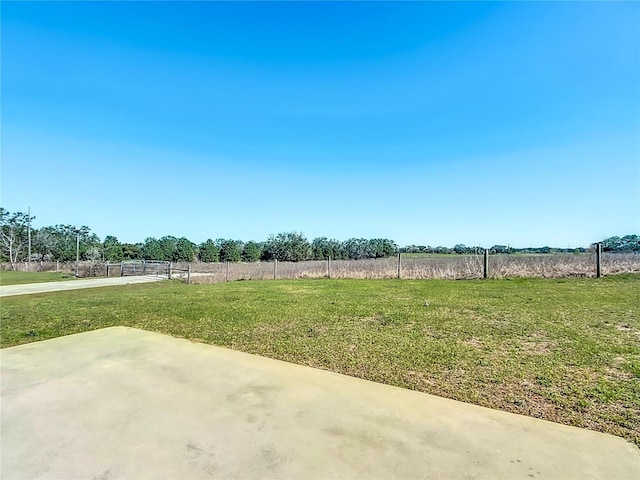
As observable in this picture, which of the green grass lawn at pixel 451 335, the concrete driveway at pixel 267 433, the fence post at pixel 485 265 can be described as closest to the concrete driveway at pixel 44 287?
the green grass lawn at pixel 451 335

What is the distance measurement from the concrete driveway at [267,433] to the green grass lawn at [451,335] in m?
0.32

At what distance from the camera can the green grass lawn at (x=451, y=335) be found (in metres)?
2.30

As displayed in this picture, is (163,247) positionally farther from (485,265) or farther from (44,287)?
(485,265)

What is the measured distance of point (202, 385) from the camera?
8.33 feet

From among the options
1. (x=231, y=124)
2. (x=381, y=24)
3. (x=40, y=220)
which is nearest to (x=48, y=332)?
(x=381, y=24)

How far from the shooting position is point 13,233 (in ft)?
105

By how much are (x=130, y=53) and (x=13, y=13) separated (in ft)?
7.33

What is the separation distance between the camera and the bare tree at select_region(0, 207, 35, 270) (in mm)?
31438

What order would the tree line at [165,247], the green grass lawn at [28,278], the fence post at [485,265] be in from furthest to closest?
1. the tree line at [165,247]
2. the green grass lawn at [28,278]
3. the fence post at [485,265]

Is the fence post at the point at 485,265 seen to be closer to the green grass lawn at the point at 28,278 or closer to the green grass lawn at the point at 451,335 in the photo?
the green grass lawn at the point at 451,335

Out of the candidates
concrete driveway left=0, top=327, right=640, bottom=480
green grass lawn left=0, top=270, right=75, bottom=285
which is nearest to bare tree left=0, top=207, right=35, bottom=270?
green grass lawn left=0, top=270, right=75, bottom=285

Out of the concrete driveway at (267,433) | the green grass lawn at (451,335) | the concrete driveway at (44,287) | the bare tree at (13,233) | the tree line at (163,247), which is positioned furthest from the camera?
the tree line at (163,247)

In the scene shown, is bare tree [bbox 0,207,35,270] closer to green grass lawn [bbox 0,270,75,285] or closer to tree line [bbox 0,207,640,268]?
tree line [bbox 0,207,640,268]

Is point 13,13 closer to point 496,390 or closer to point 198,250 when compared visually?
point 496,390
